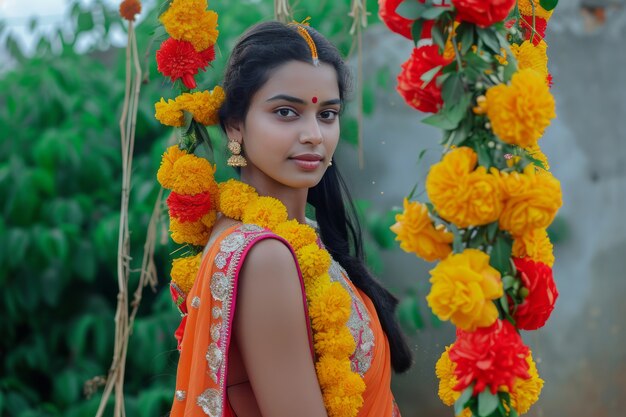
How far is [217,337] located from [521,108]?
2.89 feet

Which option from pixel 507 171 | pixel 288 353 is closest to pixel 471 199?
pixel 507 171

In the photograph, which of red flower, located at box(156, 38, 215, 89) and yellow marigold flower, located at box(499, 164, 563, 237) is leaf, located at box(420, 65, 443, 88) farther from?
red flower, located at box(156, 38, 215, 89)

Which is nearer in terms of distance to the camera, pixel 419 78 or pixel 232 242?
pixel 419 78

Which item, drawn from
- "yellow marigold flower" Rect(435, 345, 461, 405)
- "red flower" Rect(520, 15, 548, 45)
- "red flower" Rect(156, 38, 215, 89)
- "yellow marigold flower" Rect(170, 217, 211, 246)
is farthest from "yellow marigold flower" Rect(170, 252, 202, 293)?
"red flower" Rect(520, 15, 548, 45)

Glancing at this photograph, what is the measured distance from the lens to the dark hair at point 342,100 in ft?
7.20

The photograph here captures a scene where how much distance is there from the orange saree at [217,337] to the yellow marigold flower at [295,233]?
0.23 ft

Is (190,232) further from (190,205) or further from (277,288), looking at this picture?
(277,288)

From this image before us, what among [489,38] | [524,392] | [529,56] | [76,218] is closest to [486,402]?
[524,392]

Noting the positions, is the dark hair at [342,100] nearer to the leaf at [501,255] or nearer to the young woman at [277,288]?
the young woman at [277,288]

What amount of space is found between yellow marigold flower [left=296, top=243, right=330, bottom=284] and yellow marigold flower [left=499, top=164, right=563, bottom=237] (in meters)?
0.54

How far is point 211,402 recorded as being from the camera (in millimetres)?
2033

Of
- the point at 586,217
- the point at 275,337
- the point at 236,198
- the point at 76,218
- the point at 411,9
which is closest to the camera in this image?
the point at 411,9

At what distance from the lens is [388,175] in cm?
399

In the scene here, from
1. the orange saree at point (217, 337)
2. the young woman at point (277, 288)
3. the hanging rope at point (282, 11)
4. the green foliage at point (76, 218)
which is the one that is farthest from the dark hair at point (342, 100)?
the green foliage at point (76, 218)
